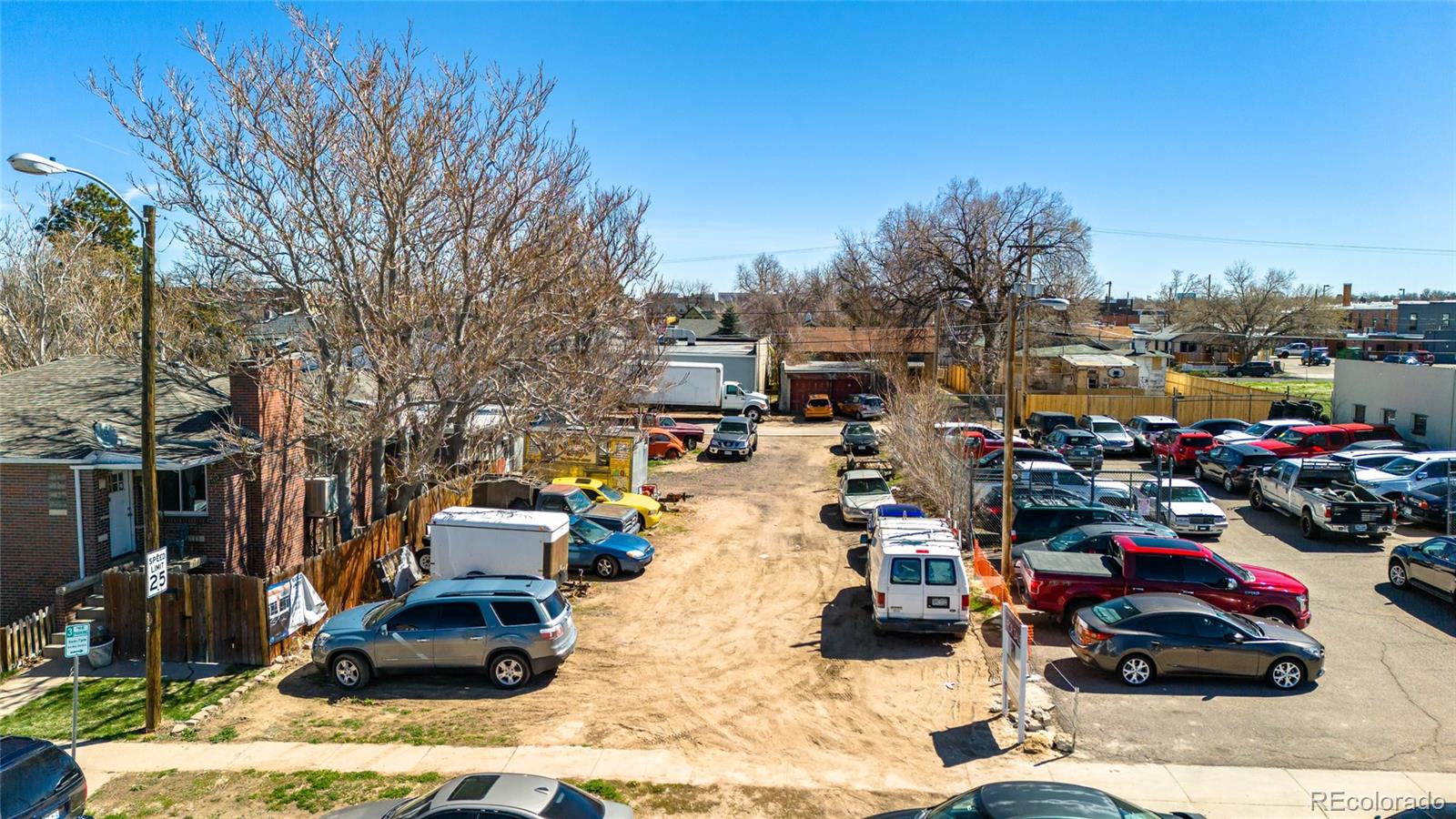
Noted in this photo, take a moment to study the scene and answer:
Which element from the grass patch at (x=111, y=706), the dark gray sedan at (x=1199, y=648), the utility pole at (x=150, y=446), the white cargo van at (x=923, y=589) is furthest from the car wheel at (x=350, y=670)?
the dark gray sedan at (x=1199, y=648)

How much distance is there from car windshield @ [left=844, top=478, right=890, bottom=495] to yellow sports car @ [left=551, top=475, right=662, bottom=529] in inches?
225

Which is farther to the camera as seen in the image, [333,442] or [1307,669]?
[333,442]

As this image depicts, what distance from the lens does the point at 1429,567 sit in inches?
717

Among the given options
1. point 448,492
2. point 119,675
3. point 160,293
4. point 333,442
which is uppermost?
point 160,293

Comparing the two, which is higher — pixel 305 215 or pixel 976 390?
pixel 305 215

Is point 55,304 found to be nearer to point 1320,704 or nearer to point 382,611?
point 382,611

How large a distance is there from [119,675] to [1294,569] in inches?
951

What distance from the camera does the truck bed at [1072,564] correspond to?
54.1ft

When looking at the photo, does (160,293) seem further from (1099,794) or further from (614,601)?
(1099,794)

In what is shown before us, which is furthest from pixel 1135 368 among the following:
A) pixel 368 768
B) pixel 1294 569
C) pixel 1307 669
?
pixel 368 768

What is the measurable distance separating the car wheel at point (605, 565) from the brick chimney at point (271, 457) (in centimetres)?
698

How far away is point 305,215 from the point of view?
18719mm

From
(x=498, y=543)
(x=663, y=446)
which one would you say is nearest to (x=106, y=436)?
(x=498, y=543)

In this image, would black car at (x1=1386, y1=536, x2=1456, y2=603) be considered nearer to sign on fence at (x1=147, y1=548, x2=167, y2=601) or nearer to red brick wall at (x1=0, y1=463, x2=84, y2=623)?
sign on fence at (x1=147, y1=548, x2=167, y2=601)
